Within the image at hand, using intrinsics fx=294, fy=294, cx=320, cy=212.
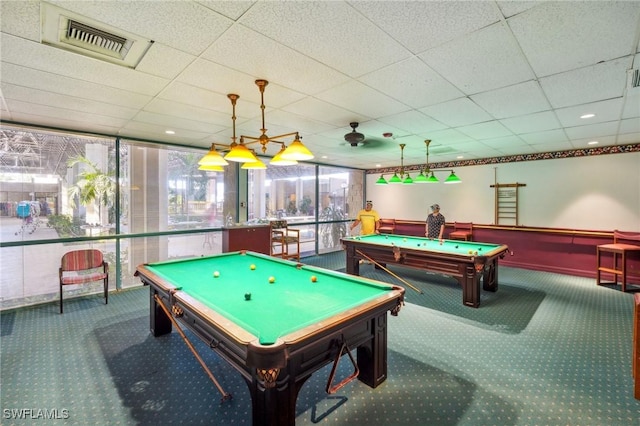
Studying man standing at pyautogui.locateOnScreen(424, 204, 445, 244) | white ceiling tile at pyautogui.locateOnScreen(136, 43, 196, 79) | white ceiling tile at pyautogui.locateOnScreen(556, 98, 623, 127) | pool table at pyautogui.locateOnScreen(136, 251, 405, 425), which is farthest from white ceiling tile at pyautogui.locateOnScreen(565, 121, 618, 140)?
white ceiling tile at pyautogui.locateOnScreen(136, 43, 196, 79)

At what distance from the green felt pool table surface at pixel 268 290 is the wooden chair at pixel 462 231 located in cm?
546

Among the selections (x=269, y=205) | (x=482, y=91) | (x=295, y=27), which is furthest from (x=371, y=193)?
(x=295, y=27)

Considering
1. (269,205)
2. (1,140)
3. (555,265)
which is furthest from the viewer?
(269,205)

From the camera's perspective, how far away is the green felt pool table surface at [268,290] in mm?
1896

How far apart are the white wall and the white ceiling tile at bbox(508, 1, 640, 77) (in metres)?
5.00

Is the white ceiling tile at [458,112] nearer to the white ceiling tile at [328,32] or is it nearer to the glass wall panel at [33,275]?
the white ceiling tile at [328,32]

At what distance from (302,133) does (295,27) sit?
2854 mm

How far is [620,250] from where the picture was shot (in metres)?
5.01

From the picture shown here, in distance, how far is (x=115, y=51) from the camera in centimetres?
215

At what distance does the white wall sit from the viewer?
5660mm

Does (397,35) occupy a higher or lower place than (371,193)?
higher

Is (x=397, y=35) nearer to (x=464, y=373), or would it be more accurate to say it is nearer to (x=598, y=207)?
(x=464, y=373)

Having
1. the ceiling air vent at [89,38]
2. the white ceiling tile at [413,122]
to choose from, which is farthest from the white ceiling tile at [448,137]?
the ceiling air vent at [89,38]

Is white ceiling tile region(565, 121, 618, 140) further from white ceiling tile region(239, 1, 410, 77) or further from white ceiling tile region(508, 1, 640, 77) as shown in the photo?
white ceiling tile region(239, 1, 410, 77)
